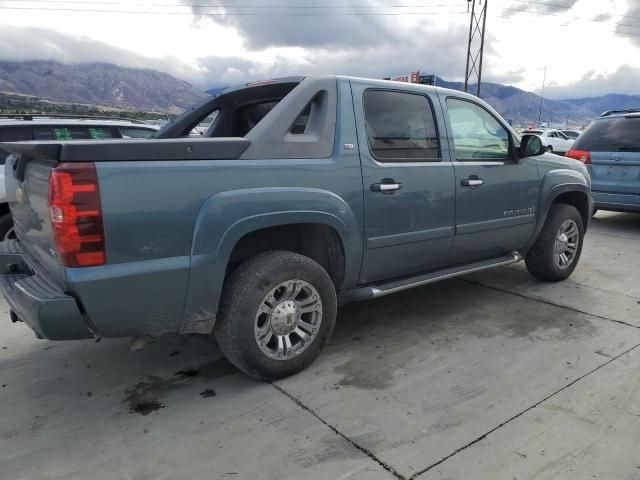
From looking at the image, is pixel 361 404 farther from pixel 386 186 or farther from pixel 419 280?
pixel 386 186

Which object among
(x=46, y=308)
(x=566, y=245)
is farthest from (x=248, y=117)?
(x=566, y=245)

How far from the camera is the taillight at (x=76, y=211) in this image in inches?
Result: 90.5

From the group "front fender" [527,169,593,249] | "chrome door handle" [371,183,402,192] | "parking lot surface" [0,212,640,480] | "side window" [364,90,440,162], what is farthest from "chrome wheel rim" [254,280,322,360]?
"front fender" [527,169,593,249]

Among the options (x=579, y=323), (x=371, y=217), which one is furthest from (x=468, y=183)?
(x=579, y=323)

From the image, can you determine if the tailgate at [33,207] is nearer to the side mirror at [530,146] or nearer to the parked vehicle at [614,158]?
the side mirror at [530,146]

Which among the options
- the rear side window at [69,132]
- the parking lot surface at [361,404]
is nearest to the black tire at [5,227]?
the rear side window at [69,132]

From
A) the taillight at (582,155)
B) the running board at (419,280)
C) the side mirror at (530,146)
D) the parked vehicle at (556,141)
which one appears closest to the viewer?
the running board at (419,280)

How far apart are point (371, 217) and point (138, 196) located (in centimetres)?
154

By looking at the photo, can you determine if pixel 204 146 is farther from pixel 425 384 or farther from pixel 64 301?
pixel 425 384

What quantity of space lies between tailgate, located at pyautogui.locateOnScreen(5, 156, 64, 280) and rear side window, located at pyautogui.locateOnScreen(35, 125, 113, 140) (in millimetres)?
2869

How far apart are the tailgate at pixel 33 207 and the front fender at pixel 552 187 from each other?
400 cm

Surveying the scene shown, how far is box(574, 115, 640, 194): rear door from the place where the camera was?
7254 millimetres

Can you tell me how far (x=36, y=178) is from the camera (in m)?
2.59

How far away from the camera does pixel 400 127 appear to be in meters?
3.63
